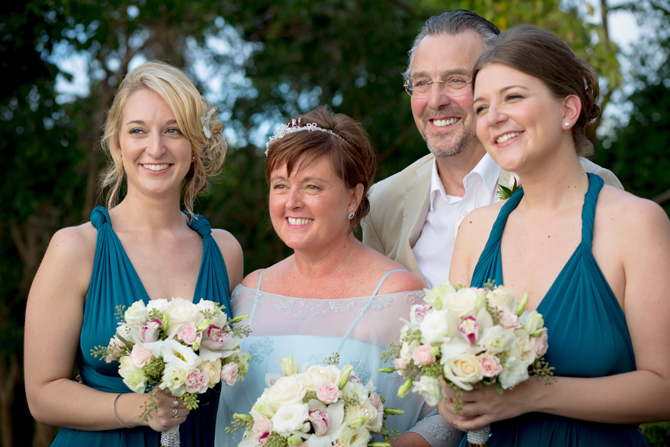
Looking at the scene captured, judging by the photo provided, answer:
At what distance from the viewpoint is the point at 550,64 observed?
2.92 meters

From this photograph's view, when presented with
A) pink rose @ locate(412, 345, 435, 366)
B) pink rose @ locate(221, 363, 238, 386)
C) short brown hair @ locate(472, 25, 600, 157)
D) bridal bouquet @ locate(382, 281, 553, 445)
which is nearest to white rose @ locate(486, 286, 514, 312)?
bridal bouquet @ locate(382, 281, 553, 445)

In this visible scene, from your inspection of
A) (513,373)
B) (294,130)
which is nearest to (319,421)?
(513,373)

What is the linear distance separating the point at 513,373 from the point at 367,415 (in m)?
0.77

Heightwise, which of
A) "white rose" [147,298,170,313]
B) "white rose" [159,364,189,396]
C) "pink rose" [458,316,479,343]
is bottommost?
"white rose" [159,364,189,396]

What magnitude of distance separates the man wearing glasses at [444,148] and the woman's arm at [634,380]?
1504 millimetres

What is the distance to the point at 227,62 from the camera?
38.7 ft

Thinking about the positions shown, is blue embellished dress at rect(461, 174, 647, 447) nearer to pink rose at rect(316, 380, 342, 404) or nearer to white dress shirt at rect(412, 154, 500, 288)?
pink rose at rect(316, 380, 342, 404)

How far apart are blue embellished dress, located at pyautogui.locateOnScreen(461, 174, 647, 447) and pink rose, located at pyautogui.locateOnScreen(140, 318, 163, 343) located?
69.8 inches

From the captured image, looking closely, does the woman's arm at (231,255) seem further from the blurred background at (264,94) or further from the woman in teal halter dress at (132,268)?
the blurred background at (264,94)

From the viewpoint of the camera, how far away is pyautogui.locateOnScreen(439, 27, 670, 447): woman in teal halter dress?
2.69m

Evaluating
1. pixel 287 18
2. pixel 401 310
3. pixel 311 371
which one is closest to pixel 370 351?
pixel 401 310

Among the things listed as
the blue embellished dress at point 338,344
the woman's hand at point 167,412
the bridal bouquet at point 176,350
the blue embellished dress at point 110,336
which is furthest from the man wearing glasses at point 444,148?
the woman's hand at point 167,412

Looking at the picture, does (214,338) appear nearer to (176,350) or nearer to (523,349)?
Answer: (176,350)

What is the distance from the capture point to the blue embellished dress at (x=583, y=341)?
2744mm
